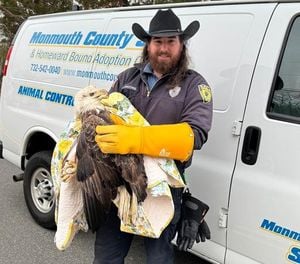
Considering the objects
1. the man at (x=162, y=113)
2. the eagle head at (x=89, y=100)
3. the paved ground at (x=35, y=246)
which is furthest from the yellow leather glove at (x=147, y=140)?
the paved ground at (x=35, y=246)

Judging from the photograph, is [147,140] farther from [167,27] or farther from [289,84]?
[289,84]

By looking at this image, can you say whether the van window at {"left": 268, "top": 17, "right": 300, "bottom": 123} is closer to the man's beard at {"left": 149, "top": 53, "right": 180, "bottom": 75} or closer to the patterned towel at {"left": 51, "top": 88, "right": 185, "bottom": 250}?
the man's beard at {"left": 149, "top": 53, "right": 180, "bottom": 75}

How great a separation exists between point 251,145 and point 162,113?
58cm

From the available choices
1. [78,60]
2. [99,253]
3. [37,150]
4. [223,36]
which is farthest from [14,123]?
[223,36]

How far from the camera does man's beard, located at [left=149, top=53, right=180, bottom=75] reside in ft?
8.27

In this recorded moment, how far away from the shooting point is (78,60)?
4.01m

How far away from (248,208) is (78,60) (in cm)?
207

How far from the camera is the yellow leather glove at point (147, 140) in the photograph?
224cm

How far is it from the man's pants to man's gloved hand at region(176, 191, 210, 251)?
49 millimetres

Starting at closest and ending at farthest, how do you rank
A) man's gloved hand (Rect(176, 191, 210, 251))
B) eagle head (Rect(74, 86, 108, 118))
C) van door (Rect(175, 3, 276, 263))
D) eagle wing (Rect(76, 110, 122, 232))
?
eagle wing (Rect(76, 110, 122, 232)), eagle head (Rect(74, 86, 108, 118)), man's gloved hand (Rect(176, 191, 210, 251)), van door (Rect(175, 3, 276, 263))

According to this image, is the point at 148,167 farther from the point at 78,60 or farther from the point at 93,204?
the point at 78,60

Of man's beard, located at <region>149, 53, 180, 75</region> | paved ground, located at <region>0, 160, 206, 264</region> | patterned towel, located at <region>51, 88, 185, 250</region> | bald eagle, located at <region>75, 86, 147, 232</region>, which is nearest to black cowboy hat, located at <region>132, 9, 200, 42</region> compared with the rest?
man's beard, located at <region>149, 53, 180, 75</region>

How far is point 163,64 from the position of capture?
2523 mm

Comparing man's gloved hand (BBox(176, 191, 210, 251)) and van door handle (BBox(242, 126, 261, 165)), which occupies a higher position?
van door handle (BBox(242, 126, 261, 165))
